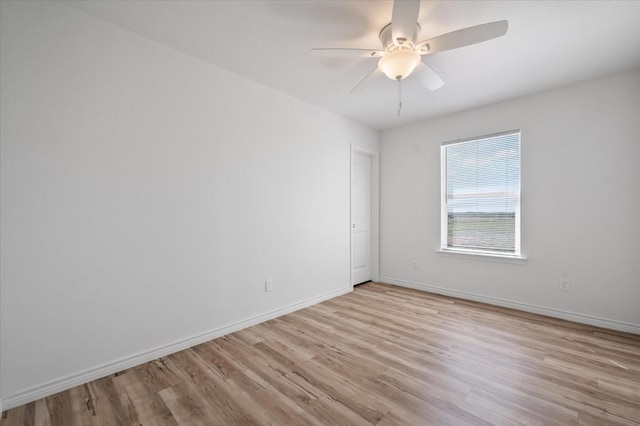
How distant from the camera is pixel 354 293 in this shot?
3.96 metres

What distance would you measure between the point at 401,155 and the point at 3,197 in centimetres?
422

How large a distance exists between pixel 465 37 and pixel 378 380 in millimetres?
2296

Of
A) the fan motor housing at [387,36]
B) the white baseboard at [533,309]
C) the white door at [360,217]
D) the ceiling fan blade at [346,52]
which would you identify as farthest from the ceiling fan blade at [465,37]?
the white baseboard at [533,309]

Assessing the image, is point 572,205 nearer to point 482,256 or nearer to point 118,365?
point 482,256

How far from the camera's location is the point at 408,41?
1827mm

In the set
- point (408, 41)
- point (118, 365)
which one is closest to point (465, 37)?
point (408, 41)

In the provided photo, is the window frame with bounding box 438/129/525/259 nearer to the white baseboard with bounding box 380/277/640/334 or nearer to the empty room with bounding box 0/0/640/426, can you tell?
Answer: the empty room with bounding box 0/0/640/426

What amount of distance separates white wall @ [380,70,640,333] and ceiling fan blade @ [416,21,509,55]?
2063 mm

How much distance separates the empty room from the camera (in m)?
1.69

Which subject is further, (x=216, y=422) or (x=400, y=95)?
(x=400, y=95)

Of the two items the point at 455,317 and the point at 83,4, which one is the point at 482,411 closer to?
the point at 455,317

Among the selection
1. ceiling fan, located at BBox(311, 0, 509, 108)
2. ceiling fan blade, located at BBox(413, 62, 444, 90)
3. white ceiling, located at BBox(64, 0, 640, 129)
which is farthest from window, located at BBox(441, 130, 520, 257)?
ceiling fan, located at BBox(311, 0, 509, 108)

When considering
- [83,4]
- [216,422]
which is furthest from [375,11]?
[216,422]

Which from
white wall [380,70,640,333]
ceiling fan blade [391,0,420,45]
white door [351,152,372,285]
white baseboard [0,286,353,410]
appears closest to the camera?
ceiling fan blade [391,0,420,45]
